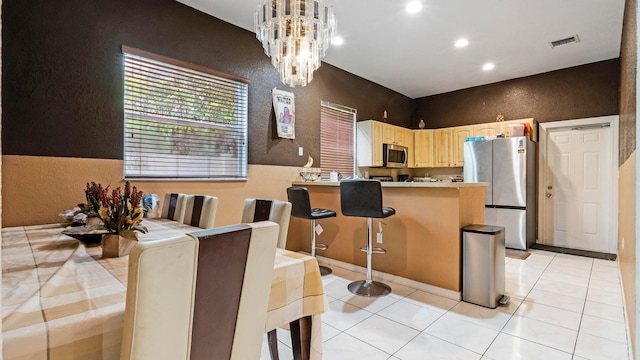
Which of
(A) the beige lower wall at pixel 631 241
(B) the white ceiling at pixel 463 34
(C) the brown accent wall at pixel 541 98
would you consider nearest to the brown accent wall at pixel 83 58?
(B) the white ceiling at pixel 463 34

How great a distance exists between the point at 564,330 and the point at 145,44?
161 inches

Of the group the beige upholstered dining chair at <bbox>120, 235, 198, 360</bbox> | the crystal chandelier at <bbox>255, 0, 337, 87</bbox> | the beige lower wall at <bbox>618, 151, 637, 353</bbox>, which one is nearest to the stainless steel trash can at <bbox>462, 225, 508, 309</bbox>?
the beige lower wall at <bbox>618, 151, 637, 353</bbox>

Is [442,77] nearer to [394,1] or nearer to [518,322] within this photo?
[394,1]

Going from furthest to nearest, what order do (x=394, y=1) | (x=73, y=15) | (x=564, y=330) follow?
(x=394, y=1)
(x=73, y=15)
(x=564, y=330)

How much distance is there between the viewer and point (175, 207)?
8.25 ft

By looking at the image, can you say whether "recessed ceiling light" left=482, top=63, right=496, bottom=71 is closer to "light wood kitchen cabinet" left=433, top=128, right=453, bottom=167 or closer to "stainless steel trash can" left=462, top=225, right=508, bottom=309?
"light wood kitchen cabinet" left=433, top=128, right=453, bottom=167

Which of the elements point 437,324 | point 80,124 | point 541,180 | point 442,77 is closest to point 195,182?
point 80,124

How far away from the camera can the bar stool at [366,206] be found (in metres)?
2.78

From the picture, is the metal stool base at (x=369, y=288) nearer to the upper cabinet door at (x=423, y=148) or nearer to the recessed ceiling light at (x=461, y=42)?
the recessed ceiling light at (x=461, y=42)

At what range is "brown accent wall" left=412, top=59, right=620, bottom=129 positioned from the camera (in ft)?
14.8

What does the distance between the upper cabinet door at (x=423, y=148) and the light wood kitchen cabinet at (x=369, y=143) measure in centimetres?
126

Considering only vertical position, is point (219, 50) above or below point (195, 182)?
above

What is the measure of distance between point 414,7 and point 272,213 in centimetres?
266

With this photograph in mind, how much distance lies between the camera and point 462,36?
3.81 meters
